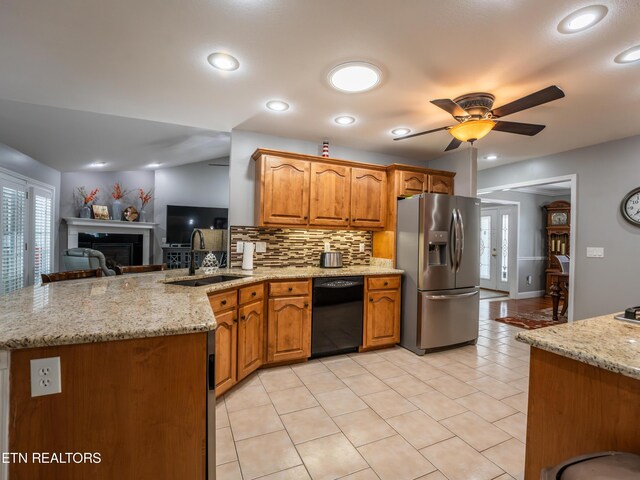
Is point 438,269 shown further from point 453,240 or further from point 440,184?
point 440,184

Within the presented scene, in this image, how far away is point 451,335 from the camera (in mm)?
3488

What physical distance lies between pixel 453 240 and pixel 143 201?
6.36 metres

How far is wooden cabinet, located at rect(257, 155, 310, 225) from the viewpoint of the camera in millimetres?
3230

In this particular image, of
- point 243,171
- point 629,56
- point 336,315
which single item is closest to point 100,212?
point 243,171

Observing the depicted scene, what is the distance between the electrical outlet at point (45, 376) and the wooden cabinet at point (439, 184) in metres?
3.81

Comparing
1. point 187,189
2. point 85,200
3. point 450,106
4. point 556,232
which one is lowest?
point 556,232

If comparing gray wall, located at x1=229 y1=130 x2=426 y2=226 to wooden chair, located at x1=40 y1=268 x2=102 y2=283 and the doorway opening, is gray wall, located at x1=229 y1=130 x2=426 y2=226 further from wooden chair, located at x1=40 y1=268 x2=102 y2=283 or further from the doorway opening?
the doorway opening

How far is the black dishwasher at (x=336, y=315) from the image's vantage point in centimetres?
313

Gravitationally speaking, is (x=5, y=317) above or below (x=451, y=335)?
above

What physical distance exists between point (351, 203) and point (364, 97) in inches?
52.2

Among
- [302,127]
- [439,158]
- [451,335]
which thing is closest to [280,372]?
[451,335]

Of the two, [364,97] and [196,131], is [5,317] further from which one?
[196,131]

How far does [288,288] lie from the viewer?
299cm

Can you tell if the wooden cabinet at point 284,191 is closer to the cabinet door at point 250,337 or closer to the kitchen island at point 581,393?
the cabinet door at point 250,337
